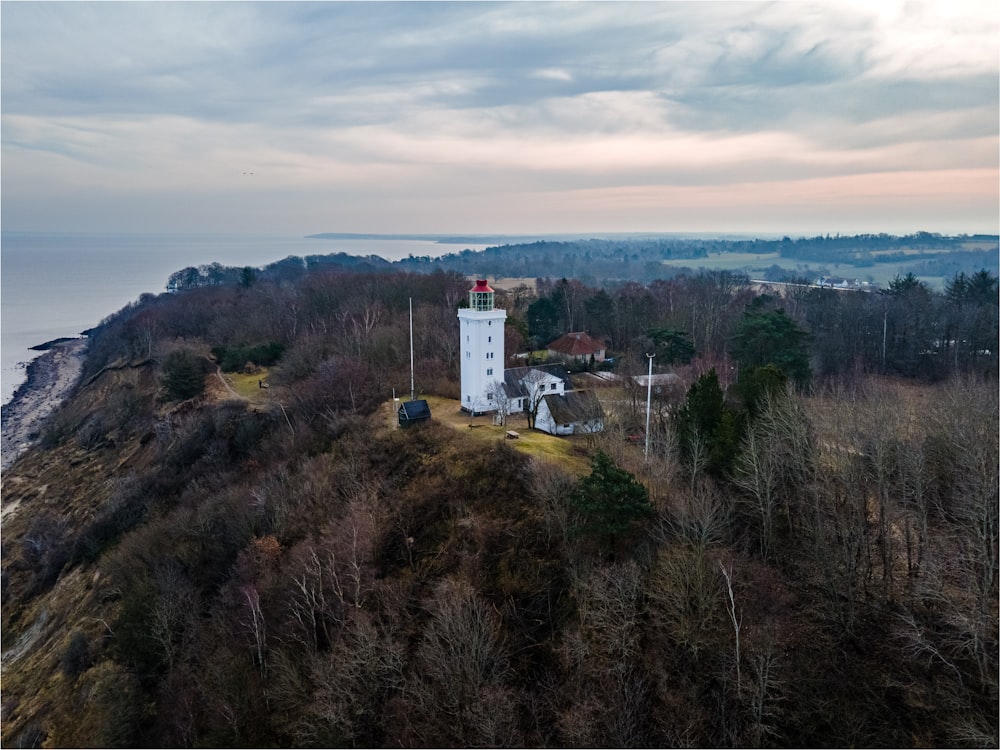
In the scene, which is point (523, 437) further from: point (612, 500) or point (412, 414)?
point (612, 500)

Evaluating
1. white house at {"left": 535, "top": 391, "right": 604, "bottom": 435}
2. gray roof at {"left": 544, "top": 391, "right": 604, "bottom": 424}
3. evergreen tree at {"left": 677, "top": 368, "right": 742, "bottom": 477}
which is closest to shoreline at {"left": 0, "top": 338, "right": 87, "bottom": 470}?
white house at {"left": 535, "top": 391, "right": 604, "bottom": 435}

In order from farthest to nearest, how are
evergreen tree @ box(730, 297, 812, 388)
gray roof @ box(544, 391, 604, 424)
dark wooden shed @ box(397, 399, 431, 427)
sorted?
A: evergreen tree @ box(730, 297, 812, 388), dark wooden shed @ box(397, 399, 431, 427), gray roof @ box(544, 391, 604, 424)

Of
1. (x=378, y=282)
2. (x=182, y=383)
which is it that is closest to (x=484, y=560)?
(x=182, y=383)

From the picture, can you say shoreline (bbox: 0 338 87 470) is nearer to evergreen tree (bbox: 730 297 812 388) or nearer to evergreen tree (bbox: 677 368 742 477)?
evergreen tree (bbox: 677 368 742 477)

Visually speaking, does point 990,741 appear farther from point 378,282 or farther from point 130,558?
point 378,282

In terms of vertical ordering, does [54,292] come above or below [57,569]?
above

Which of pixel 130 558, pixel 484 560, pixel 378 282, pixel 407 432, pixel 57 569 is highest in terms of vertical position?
pixel 378 282

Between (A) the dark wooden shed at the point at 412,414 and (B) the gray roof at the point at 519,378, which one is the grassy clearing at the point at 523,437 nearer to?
(A) the dark wooden shed at the point at 412,414
